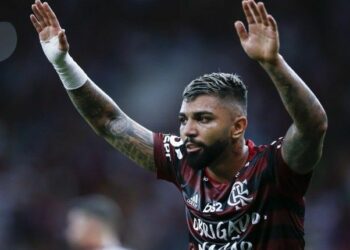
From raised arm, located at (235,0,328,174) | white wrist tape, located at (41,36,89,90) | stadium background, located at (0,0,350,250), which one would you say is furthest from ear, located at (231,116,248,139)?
stadium background, located at (0,0,350,250)

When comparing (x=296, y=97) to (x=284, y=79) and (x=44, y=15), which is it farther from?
(x=44, y=15)

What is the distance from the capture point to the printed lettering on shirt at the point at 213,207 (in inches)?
177

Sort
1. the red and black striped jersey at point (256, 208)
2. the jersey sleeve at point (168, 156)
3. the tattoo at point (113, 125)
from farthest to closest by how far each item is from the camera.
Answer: the tattoo at point (113, 125)
the jersey sleeve at point (168, 156)
the red and black striped jersey at point (256, 208)

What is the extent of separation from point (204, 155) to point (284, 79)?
0.68m

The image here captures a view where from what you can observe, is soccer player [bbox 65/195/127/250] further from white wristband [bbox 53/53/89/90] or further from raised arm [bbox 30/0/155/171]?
white wristband [bbox 53/53/89/90]

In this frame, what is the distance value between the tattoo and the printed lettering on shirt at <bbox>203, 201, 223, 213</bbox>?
563 millimetres

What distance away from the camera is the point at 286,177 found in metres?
4.28

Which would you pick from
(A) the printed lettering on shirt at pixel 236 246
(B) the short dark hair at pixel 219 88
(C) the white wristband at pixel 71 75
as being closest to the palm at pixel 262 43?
(B) the short dark hair at pixel 219 88

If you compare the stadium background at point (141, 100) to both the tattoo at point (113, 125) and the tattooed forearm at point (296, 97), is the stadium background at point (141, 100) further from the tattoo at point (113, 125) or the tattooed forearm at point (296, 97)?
the tattooed forearm at point (296, 97)

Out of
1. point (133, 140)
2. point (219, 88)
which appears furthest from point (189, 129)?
point (133, 140)

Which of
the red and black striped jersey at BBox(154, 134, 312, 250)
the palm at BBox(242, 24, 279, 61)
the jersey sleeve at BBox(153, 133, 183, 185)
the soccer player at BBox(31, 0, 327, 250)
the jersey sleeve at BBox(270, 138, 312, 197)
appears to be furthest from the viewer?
the jersey sleeve at BBox(153, 133, 183, 185)

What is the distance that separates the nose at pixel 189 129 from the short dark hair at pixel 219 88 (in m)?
0.14

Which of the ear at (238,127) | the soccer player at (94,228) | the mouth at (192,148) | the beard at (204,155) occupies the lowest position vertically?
the soccer player at (94,228)

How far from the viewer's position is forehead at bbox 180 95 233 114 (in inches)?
177
